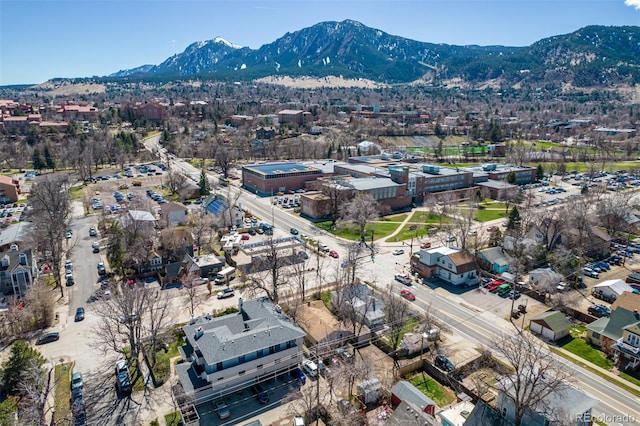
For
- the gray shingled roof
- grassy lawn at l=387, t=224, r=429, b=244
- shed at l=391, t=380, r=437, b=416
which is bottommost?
grassy lawn at l=387, t=224, r=429, b=244

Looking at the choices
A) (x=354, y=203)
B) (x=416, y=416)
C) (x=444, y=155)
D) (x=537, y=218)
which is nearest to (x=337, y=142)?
(x=444, y=155)

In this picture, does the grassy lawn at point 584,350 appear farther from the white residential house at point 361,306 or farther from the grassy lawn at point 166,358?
the grassy lawn at point 166,358

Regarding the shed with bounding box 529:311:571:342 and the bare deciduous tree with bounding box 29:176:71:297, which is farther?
the bare deciduous tree with bounding box 29:176:71:297

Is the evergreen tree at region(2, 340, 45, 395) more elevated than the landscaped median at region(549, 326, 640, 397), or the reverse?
the evergreen tree at region(2, 340, 45, 395)

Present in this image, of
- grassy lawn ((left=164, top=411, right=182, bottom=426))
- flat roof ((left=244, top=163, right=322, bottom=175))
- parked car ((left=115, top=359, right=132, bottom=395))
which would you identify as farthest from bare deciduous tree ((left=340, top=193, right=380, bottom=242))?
grassy lawn ((left=164, top=411, right=182, bottom=426))

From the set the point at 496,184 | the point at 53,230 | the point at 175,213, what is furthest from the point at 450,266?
the point at 496,184

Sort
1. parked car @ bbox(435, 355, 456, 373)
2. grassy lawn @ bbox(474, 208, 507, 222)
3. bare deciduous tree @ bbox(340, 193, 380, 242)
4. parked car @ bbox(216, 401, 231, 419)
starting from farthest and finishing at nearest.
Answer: grassy lawn @ bbox(474, 208, 507, 222) → bare deciduous tree @ bbox(340, 193, 380, 242) → parked car @ bbox(435, 355, 456, 373) → parked car @ bbox(216, 401, 231, 419)

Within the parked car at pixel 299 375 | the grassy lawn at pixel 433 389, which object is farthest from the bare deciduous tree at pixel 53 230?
the grassy lawn at pixel 433 389

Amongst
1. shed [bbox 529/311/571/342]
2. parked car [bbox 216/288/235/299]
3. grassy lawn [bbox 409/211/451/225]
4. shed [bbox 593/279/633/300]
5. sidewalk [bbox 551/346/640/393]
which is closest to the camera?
sidewalk [bbox 551/346/640/393]

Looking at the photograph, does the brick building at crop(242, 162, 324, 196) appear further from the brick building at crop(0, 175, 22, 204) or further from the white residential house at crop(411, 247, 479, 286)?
the brick building at crop(0, 175, 22, 204)
